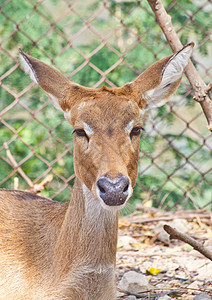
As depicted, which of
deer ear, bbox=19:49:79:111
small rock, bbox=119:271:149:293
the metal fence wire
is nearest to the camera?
deer ear, bbox=19:49:79:111

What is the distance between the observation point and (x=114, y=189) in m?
2.81

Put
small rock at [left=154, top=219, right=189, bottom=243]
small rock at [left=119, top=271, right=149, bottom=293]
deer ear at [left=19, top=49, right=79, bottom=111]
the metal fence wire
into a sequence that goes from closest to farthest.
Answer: deer ear at [left=19, top=49, right=79, bottom=111] → small rock at [left=119, top=271, right=149, bottom=293] → small rock at [left=154, top=219, right=189, bottom=243] → the metal fence wire

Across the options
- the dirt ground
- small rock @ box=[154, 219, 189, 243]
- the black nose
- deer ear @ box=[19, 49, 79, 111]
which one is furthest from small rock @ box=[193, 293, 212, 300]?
deer ear @ box=[19, 49, 79, 111]

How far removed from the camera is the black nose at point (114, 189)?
281 cm

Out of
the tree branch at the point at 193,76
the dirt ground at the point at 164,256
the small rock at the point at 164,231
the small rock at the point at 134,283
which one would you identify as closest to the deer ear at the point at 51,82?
the tree branch at the point at 193,76

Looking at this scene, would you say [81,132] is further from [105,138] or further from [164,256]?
[164,256]

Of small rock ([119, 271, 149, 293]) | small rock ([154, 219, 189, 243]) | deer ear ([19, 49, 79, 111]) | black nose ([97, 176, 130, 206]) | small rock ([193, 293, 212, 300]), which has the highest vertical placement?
deer ear ([19, 49, 79, 111])

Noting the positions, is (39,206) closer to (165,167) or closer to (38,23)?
(165,167)

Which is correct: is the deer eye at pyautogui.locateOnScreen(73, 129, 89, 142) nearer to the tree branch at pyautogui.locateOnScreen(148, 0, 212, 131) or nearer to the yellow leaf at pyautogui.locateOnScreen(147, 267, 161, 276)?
the tree branch at pyautogui.locateOnScreen(148, 0, 212, 131)

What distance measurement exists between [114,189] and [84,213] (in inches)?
26.4

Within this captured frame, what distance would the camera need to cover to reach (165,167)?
5871 millimetres

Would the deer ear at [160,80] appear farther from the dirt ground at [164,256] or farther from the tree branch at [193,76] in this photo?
the dirt ground at [164,256]

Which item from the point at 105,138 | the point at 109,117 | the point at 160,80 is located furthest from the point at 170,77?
the point at 105,138

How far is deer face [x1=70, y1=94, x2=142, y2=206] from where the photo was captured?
2.99m
